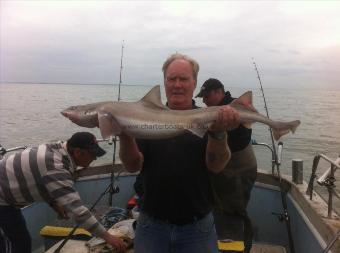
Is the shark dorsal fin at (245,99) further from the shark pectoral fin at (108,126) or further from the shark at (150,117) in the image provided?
the shark pectoral fin at (108,126)

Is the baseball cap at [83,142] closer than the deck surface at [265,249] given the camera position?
Yes

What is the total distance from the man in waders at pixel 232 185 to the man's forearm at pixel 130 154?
2.63 metres

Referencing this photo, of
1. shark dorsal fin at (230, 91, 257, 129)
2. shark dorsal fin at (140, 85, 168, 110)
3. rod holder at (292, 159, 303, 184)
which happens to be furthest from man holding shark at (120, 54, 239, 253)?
rod holder at (292, 159, 303, 184)

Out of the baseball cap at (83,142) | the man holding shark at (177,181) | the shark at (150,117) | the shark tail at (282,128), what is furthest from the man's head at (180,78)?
the baseball cap at (83,142)

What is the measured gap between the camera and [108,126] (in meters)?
3.09

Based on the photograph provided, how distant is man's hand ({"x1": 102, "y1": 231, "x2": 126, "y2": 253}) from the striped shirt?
130 millimetres

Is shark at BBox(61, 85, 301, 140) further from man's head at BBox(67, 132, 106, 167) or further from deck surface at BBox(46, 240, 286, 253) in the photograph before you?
deck surface at BBox(46, 240, 286, 253)

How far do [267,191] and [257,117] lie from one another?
3.84 metres

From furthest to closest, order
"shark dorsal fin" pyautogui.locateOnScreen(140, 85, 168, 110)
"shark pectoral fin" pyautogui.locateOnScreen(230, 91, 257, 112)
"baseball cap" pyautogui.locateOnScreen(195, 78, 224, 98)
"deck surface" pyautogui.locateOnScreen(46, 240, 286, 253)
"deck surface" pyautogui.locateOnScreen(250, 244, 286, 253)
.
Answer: "baseball cap" pyautogui.locateOnScreen(195, 78, 224, 98)
"deck surface" pyautogui.locateOnScreen(250, 244, 286, 253)
"deck surface" pyautogui.locateOnScreen(46, 240, 286, 253)
"shark pectoral fin" pyautogui.locateOnScreen(230, 91, 257, 112)
"shark dorsal fin" pyautogui.locateOnScreen(140, 85, 168, 110)

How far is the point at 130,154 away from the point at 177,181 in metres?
0.41

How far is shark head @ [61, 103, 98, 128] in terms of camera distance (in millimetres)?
3387

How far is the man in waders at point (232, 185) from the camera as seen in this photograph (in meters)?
5.36

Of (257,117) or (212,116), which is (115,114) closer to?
(212,116)

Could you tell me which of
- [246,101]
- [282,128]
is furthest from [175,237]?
[282,128]
